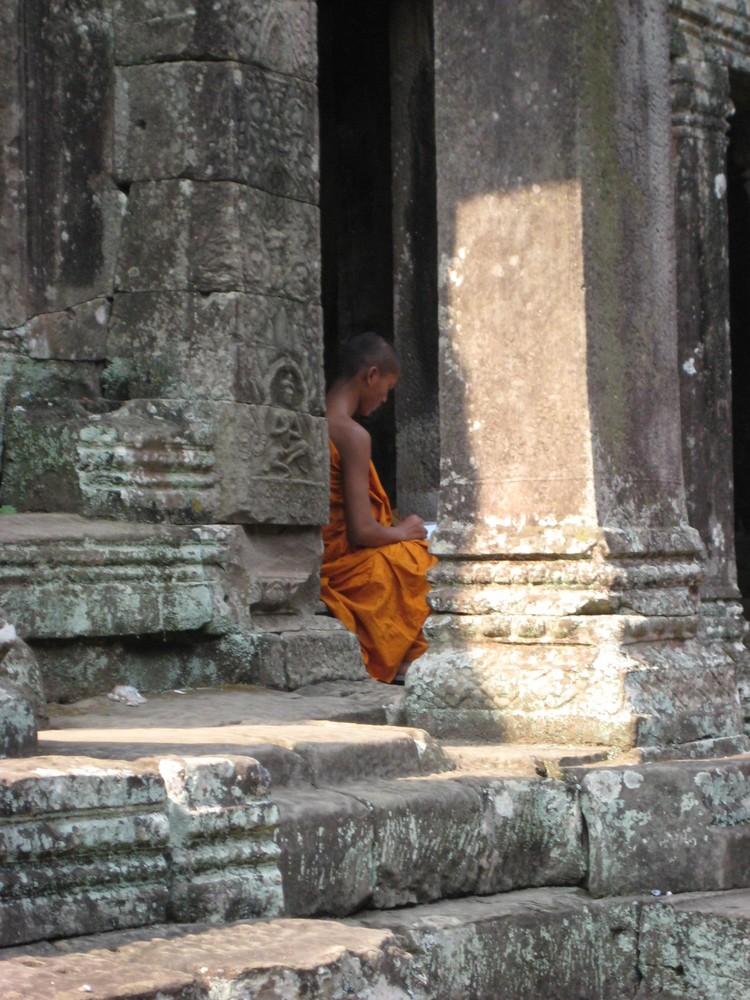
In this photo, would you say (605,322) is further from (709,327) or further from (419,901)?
(709,327)

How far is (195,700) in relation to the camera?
485 cm

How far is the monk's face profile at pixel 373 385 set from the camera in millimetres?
7016

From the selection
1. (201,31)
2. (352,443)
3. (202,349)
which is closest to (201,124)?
(201,31)

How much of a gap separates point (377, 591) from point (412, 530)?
361 mm

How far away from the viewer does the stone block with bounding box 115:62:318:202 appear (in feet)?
18.0

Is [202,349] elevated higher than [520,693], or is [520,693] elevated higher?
[202,349]

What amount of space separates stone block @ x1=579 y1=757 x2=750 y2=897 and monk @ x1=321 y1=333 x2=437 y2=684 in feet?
9.21

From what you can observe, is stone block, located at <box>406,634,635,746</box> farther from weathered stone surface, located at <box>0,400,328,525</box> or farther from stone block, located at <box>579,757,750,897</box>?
weathered stone surface, located at <box>0,400,328,525</box>

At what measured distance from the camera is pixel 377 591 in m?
6.65

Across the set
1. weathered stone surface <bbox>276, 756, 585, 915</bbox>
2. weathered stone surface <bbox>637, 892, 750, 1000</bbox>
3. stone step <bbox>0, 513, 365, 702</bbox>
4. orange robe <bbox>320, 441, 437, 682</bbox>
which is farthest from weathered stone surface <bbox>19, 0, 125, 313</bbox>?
weathered stone surface <bbox>637, 892, 750, 1000</bbox>

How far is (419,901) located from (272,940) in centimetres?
80

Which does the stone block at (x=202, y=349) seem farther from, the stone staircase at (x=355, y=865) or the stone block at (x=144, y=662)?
the stone staircase at (x=355, y=865)

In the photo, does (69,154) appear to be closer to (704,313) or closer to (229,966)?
(704,313)

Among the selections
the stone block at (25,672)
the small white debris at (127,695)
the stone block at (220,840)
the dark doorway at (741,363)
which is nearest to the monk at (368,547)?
the small white debris at (127,695)
